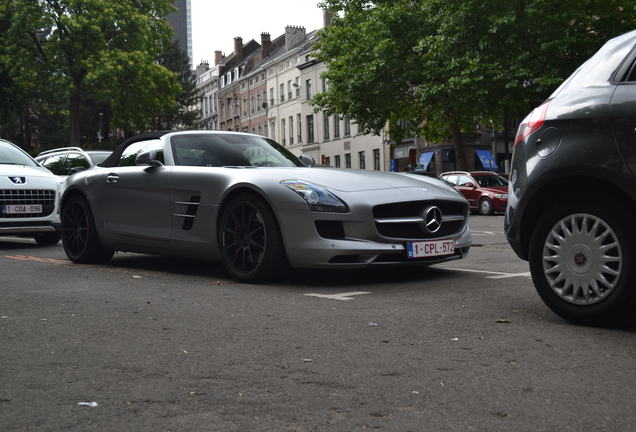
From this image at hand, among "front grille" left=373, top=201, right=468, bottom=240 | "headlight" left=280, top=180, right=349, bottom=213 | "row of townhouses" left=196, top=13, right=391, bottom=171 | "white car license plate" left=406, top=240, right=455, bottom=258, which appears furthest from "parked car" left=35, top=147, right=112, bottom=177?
"row of townhouses" left=196, top=13, right=391, bottom=171

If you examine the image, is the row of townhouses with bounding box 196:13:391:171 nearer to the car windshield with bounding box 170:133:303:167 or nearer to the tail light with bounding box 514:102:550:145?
the car windshield with bounding box 170:133:303:167

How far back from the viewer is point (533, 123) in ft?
17.9

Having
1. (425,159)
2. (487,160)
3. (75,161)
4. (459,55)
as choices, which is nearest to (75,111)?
(459,55)

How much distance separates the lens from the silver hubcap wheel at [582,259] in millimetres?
5039

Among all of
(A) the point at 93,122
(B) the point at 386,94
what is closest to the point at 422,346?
(B) the point at 386,94

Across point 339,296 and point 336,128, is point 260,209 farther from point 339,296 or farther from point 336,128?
point 336,128

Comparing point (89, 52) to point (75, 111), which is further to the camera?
point (75, 111)

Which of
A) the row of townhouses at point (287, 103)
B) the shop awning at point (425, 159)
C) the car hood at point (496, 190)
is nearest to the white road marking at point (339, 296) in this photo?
the car hood at point (496, 190)

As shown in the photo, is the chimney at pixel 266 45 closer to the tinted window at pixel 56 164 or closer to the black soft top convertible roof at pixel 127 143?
the tinted window at pixel 56 164

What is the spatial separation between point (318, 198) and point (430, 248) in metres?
1.08

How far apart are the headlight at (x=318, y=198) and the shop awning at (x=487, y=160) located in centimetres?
4486

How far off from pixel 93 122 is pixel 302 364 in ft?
210

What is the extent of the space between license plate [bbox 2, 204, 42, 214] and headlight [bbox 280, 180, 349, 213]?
674 cm

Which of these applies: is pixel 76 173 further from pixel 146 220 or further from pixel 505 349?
pixel 505 349
